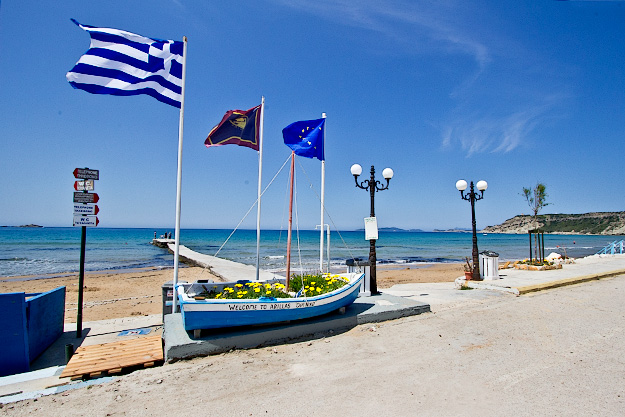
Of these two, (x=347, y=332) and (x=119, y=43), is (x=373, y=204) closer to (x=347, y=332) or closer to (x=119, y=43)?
(x=347, y=332)

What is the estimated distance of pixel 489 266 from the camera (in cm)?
1371

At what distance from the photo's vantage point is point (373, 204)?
10.2 meters

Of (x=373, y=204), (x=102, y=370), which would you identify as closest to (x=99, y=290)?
(x=102, y=370)

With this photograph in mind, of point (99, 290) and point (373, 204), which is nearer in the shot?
point (373, 204)

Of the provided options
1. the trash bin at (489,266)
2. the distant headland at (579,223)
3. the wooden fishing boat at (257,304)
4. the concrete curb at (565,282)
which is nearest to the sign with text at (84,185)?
the wooden fishing boat at (257,304)

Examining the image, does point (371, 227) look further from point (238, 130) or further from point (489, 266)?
point (489, 266)

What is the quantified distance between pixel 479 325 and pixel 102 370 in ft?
23.6

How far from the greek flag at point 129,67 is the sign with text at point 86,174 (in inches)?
64.4

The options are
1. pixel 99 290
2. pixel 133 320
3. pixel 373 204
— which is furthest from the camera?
pixel 99 290

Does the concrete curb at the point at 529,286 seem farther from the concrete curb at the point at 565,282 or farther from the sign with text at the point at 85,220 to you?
the sign with text at the point at 85,220

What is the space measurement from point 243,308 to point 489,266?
11448 millimetres

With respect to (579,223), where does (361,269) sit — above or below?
below

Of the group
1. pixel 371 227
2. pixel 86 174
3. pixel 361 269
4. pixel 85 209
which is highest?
pixel 86 174

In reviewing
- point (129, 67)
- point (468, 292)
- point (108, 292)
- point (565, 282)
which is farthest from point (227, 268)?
point (565, 282)
